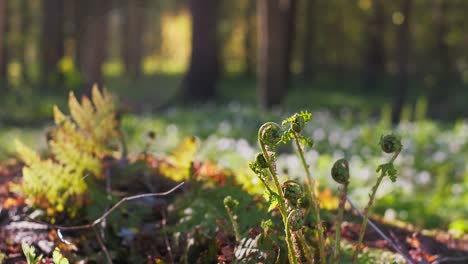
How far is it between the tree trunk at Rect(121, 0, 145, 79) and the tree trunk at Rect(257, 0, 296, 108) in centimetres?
2195

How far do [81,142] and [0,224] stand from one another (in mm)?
462

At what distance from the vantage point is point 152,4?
44.3 meters

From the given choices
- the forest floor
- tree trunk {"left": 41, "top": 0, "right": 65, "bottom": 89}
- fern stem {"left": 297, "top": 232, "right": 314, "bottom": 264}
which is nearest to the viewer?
fern stem {"left": 297, "top": 232, "right": 314, "bottom": 264}

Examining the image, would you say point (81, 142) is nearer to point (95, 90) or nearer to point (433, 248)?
point (95, 90)

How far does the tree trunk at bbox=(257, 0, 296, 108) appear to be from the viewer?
14680 millimetres

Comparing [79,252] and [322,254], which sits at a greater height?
[322,254]

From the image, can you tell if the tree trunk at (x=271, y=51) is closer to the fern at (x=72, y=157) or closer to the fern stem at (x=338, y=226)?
the fern at (x=72, y=157)

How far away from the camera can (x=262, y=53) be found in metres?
15.7

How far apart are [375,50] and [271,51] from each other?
1867 cm

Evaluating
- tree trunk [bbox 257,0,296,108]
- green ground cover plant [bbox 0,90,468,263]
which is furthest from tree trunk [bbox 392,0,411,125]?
green ground cover plant [bbox 0,90,468,263]

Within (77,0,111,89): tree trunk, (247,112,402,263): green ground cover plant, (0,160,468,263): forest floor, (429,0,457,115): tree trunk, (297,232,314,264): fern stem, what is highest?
(247,112,402,263): green ground cover plant

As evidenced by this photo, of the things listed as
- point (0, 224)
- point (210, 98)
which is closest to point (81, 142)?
point (0, 224)

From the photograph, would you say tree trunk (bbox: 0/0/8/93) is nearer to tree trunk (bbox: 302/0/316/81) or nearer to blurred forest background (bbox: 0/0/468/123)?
blurred forest background (bbox: 0/0/468/123)

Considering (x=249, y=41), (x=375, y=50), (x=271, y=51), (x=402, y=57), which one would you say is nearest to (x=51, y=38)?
(x=249, y=41)
